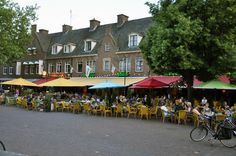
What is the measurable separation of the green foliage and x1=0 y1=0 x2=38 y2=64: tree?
19.0m

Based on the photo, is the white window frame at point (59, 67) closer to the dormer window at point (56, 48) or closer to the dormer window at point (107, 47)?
the dormer window at point (56, 48)

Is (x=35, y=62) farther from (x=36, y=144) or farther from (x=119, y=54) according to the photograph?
(x=36, y=144)

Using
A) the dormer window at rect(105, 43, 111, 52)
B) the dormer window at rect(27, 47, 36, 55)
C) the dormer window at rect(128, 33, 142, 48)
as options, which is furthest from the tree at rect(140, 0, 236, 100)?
the dormer window at rect(27, 47, 36, 55)

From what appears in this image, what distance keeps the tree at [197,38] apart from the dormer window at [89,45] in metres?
23.3

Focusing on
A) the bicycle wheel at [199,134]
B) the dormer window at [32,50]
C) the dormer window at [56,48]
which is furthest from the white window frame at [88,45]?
the bicycle wheel at [199,134]

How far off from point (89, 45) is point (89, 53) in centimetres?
165

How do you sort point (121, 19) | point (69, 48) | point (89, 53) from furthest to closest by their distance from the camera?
point (69, 48), point (121, 19), point (89, 53)

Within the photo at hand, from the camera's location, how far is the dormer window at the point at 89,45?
4519 cm

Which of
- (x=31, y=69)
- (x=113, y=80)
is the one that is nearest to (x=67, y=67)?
(x=31, y=69)

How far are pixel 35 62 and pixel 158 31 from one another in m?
33.0

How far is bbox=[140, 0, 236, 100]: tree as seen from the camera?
21.0m

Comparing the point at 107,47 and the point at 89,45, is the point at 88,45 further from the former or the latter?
the point at 107,47

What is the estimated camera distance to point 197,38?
21500mm

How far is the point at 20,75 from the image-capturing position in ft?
177
